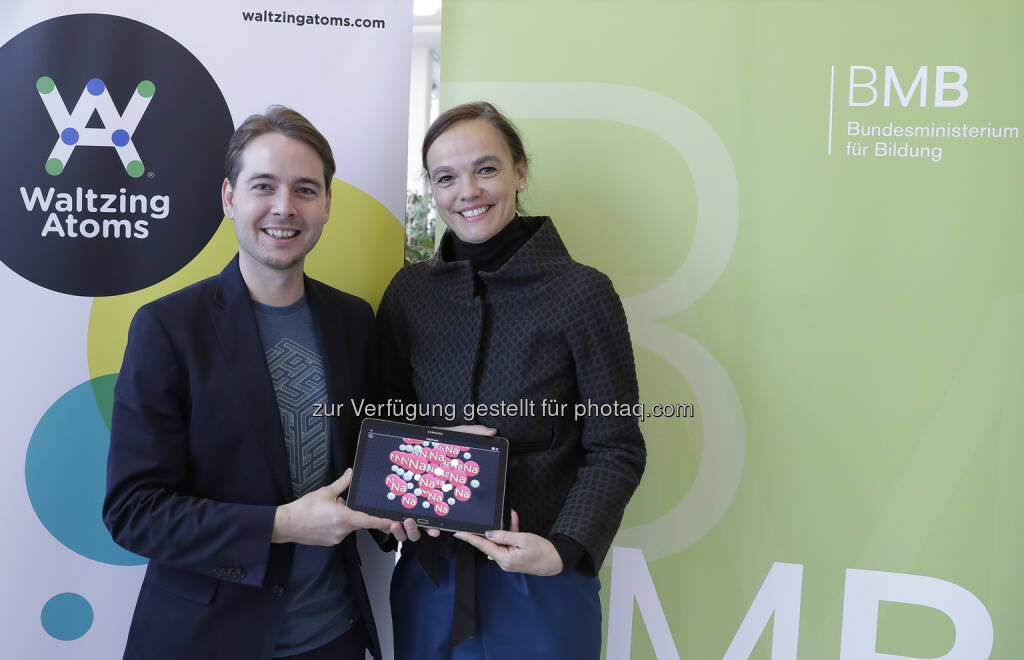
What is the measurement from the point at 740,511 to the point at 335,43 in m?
1.89

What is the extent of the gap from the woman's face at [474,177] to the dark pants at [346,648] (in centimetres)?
98

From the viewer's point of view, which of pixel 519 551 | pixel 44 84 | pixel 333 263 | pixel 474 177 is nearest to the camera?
pixel 519 551

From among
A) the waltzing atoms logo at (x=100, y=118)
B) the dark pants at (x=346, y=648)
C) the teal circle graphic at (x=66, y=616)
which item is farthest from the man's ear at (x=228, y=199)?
the teal circle graphic at (x=66, y=616)

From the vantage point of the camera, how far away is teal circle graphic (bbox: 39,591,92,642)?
7.27 ft

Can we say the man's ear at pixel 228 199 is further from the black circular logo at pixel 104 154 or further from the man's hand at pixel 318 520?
the man's hand at pixel 318 520

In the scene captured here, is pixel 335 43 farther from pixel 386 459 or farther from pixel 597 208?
pixel 386 459

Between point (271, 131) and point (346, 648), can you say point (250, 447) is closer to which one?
point (346, 648)

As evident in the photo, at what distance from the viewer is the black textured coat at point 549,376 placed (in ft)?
5.56

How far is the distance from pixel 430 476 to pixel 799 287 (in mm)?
1309

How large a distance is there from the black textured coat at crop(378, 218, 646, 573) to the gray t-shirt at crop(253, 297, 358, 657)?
0.88 feet

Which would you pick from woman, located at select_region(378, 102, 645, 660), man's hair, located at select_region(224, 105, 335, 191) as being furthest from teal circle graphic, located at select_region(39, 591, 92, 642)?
man's hair, located at select_region(224, 105, 335, 191)

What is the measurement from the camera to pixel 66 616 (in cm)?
222

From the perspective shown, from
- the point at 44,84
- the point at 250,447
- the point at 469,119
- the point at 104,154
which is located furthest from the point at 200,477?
the point at 44,84

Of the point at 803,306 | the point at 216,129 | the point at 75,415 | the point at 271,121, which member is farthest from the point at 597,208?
the point at 75,415
